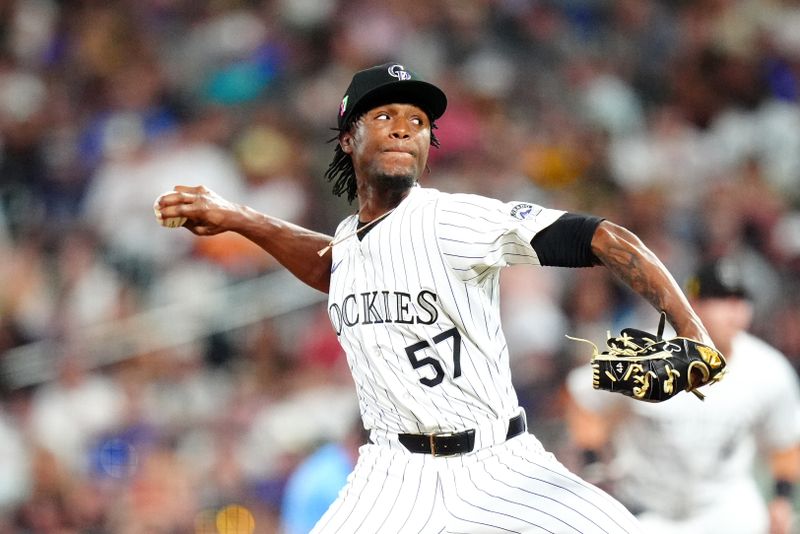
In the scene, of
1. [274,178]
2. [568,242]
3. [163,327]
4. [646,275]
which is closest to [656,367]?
A: [646,275]

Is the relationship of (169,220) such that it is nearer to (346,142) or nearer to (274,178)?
(346,142)

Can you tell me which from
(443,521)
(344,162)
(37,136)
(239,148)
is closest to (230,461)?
(239,148)

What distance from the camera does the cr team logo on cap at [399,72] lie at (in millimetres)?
3859

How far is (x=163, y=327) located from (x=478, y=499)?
17.3 ft

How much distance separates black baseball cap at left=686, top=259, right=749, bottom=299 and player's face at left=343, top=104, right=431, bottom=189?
80.1 inches

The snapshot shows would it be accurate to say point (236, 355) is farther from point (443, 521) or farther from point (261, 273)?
point (443, 521)

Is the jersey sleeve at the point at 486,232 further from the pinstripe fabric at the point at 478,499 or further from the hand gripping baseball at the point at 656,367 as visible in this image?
the pinstripe fabric at the point at 478,499

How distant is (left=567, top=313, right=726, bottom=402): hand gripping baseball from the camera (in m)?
2.90

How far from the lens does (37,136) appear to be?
959 centimetres

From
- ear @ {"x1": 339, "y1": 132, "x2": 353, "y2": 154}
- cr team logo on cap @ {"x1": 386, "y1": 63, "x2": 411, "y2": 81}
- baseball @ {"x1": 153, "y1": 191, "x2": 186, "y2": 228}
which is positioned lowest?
baseball @ {"x1": 153, "y1": 191, "x2": 186, "y2": 228}

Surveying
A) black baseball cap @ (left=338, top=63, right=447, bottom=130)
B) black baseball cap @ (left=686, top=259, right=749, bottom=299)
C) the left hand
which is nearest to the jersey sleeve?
black baseball cap @ (left=338, top=63, right=447, bottom=130)

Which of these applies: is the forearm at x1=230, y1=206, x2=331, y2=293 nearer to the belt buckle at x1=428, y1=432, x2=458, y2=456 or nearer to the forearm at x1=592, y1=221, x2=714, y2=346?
the belt buckle at x1=428, y1=432, x2=458, y2=456

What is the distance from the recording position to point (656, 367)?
2.90m

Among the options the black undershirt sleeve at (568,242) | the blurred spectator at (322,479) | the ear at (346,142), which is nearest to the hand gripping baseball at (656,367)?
the black undershirt sleeve at (568,242)
